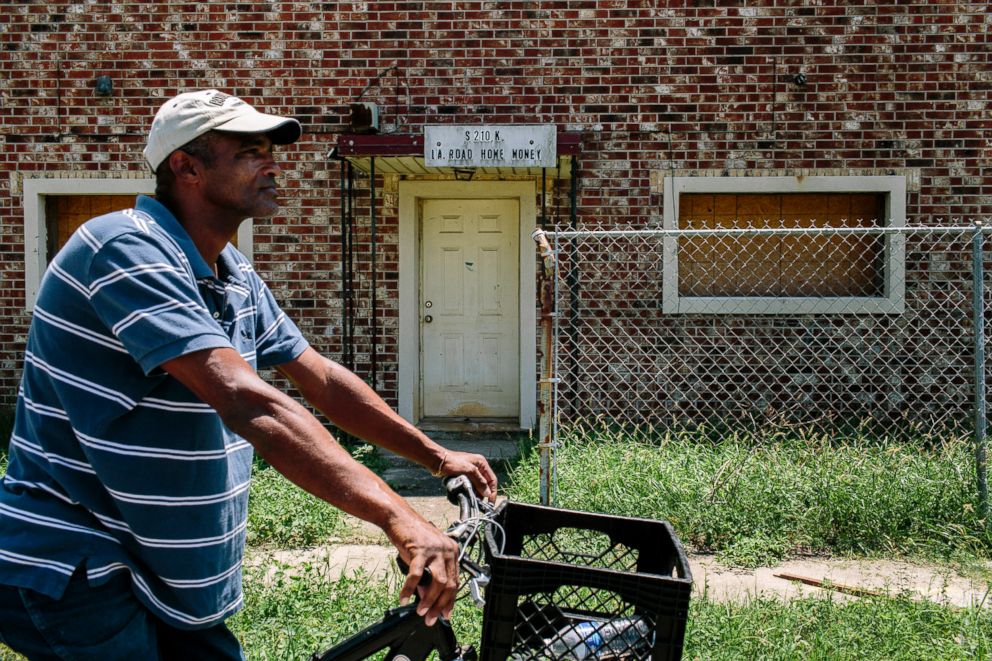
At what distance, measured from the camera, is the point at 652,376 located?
28.4 feet

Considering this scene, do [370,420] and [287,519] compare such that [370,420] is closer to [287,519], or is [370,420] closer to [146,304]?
[146,304]

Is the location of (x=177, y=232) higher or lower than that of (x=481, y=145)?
lower

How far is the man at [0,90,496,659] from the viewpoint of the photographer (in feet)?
5.90

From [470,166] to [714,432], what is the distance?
122 inches

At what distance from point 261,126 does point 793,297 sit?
7206mm

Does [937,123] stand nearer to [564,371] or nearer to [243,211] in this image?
[564,371]

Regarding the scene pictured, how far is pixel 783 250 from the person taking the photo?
8.66m

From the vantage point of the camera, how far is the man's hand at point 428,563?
1.71 meters

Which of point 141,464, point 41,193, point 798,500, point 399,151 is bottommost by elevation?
point 798,500

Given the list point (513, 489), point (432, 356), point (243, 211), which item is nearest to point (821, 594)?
point (513, 489)

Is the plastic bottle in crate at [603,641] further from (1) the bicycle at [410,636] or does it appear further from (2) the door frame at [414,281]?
(2) the door frame at [414,281]

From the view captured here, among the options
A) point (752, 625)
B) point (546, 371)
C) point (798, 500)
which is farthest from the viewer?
point (798, 500)

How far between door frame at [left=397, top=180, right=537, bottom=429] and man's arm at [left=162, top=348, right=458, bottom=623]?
696cm

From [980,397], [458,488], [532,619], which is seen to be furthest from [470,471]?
[980,397]
